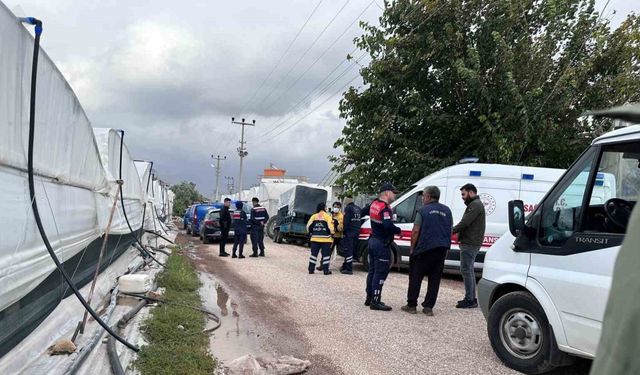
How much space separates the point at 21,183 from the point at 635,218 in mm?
4094

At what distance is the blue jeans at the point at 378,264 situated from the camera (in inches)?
283

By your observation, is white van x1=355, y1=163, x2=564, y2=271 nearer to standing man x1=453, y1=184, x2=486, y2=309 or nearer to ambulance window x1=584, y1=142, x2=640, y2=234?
standing man x1=453, y1=184, x2=486, y2=309

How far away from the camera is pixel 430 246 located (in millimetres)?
6836

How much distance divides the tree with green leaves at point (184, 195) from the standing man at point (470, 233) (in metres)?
69.5

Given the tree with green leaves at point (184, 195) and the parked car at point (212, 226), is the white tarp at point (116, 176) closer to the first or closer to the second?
the parked car at point (212, 226)

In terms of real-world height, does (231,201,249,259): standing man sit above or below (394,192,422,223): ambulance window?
below

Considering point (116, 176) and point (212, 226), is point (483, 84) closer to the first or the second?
point (116, 176)

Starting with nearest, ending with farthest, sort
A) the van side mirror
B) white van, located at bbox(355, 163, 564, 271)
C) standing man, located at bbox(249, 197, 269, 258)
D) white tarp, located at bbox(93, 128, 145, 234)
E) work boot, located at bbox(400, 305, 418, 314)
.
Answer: the van side mirror < work boot, located at bbox(400, 305, 418, 314) < white tarp, located at bbox(93, 128, 145, 234) < white van, located at bbox(355, 163, 564, 271) < standing man, located at bbox(249, 197, 269, 258)

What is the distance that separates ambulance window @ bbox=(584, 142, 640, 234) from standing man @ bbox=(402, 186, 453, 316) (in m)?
2.74

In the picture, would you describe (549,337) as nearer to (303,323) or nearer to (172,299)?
(303,323)

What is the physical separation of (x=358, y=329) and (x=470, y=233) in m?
2.54

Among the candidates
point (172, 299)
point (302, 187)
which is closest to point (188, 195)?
point (302, 187)

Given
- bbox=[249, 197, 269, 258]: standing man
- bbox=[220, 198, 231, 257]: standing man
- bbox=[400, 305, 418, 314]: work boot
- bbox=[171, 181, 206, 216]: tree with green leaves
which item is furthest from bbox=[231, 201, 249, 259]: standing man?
bbox=[171, 181, 206, 216]: tree with green leaves

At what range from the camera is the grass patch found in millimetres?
4395
